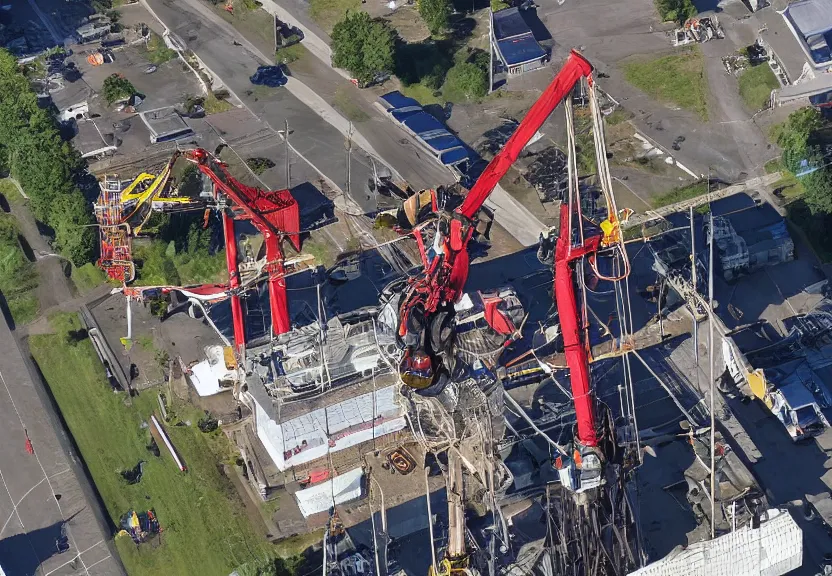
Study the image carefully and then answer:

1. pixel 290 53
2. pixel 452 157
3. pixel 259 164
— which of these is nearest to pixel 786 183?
pixel 452 157

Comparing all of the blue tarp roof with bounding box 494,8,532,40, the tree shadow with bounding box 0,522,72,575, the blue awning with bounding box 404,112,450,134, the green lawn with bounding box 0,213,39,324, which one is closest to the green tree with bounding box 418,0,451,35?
the blue tarp roof with bounding box 494,8,532,40

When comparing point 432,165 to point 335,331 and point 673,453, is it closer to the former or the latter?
point 335,331

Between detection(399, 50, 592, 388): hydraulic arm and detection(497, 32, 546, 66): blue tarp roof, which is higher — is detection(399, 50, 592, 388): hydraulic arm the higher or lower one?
the lower one

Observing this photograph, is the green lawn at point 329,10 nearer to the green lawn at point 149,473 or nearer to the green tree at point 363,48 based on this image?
the green tree at point 363,48

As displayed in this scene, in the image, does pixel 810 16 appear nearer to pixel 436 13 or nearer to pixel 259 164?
pixel 436 13

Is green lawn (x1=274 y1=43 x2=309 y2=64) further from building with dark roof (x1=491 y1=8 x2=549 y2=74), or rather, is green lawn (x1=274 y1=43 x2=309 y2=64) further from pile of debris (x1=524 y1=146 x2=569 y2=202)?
pile of debris (x1=524 y1=146 x2=569 y2=202)

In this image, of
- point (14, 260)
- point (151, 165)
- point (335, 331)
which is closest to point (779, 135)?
point (335, 331)
